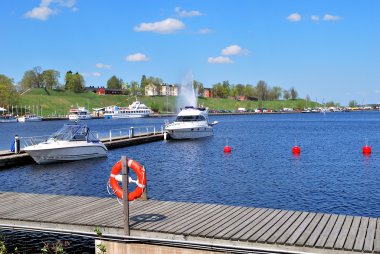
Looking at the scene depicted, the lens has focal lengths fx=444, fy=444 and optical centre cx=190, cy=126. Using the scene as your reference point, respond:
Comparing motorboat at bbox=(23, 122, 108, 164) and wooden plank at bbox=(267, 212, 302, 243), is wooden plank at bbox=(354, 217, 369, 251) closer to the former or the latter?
wooden plank at bbox=(267, 212, 302, 243)

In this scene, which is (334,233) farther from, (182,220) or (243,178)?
(243,178)

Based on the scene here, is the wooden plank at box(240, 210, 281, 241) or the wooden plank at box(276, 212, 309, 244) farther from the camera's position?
the wooden plank at box(240, 210, 281, 241)

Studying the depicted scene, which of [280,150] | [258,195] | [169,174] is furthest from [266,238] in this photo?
[280,150]

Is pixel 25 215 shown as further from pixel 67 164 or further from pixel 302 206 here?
pixel 67 164

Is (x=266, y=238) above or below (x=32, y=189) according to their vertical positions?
above

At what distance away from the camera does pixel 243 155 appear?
152ft

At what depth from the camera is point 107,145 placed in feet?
161

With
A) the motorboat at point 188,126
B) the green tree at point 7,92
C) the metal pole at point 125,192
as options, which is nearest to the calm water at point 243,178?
the metal pole at point 125,192

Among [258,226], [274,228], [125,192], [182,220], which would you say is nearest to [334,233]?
[274,228]

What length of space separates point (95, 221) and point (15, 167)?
24959 mm

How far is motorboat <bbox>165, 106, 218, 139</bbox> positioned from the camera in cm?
6209

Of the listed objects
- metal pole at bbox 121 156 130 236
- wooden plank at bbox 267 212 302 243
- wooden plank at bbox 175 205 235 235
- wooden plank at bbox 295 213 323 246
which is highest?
metal pole at bbox 121 156 130 236

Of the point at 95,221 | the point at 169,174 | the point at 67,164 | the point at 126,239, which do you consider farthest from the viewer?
the point at 67,164

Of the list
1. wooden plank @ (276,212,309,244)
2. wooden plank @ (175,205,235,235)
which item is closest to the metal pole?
wooden plank @ (175,205,235,235)
